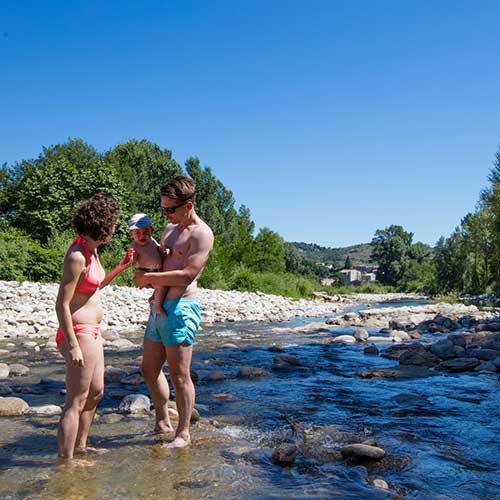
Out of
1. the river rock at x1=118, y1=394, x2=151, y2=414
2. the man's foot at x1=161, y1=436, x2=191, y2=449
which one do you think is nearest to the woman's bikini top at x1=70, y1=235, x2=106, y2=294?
the man's foot at x1=161, y1=436, x2=191, y2=449

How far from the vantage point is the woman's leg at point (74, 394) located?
10.6 ft

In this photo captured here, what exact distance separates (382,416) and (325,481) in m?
2.18

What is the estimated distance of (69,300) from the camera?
313 centimetres

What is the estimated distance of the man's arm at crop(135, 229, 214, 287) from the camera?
3.59 m

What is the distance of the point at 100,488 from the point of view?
2.92 m

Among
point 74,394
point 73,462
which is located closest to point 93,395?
point 74,394

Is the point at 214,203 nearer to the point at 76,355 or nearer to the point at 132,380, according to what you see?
the point at 132,380

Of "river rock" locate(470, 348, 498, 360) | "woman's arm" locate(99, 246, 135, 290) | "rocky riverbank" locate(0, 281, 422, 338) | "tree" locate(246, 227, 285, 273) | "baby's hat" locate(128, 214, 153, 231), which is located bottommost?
"river rock" locate(470, 348, 498, 360)

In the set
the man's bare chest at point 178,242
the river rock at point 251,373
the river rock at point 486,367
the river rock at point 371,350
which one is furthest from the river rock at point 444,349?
the man's bare chest at point 178,242

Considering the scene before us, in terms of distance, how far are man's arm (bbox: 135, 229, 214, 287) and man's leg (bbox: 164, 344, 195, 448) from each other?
50cm

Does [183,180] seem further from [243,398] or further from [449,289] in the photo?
[449,289]

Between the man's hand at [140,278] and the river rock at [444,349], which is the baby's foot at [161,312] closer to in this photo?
the man's hand at [140,278]

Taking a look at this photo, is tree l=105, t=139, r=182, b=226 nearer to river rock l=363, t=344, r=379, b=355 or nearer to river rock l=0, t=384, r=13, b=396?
river rock l=363, t=344, r=379, b=355

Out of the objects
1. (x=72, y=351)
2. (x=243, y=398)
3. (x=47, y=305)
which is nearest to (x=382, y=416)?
(x=243, y=398)
